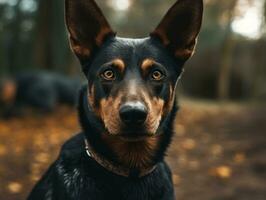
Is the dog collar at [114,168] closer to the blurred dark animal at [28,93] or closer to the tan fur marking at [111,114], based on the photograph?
the tan fur marking at [111,114]

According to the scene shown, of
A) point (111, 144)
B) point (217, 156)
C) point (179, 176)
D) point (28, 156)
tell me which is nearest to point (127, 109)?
point (111, 144)

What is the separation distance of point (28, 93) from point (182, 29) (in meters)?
11.3

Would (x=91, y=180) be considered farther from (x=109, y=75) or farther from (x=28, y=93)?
(x=28, y=93)

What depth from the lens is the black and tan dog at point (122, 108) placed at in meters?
3.85

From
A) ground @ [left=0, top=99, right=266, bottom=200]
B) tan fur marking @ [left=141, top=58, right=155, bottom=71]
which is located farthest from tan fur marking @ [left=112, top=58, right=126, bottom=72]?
ground @ [left=0, top=99, right=266, bottom=200]

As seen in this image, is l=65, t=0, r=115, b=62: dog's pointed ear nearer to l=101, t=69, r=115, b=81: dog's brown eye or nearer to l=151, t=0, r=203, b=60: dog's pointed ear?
l=101, t=69, r=115, b=81: dog's brown eye

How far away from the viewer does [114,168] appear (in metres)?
3.99

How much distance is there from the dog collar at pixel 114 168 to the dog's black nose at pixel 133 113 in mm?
461

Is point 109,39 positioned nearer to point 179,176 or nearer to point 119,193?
point 119,193

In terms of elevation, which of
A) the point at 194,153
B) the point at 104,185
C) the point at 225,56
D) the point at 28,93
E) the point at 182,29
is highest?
the point at 182,29

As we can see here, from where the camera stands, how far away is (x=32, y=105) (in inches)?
593

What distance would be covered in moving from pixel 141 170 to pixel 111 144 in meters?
0.33

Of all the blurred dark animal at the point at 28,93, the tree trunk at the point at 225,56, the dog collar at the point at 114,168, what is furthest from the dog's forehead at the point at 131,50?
the tree trunk at the point at 225,56

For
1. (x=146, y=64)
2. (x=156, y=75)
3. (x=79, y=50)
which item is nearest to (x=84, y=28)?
(x=79, y=50)
